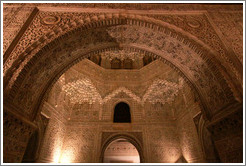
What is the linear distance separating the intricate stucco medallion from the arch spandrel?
0.99 ft

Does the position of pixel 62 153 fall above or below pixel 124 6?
below

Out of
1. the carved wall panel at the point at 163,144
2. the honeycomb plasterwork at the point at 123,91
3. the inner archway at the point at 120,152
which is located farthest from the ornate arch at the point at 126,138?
the inner archway at the point at 120,152

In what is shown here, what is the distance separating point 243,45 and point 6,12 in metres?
5.00

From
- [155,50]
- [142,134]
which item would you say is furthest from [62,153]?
[155,50]

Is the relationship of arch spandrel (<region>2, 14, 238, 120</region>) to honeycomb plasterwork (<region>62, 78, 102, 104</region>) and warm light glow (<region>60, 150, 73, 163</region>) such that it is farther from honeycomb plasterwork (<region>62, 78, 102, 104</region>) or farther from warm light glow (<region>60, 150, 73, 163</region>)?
warm light glow (<region>60, 150, 73, 163</region>)

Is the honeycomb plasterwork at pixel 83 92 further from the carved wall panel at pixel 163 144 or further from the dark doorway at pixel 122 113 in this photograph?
the carved wall panel at pixel 163 144

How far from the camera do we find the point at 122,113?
7.45m

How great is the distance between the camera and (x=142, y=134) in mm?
6832

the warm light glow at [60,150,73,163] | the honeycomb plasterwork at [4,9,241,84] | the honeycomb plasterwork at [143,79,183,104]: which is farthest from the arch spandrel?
the warm light glow at [60,150,73,163]

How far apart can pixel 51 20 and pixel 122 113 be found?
17.1 feet

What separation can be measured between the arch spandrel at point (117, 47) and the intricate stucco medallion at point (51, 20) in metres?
0.30

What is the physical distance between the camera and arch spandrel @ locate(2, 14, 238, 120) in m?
2.82

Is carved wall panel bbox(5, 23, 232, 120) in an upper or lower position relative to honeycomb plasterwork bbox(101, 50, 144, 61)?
lower

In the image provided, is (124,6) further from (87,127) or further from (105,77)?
(87,127)
